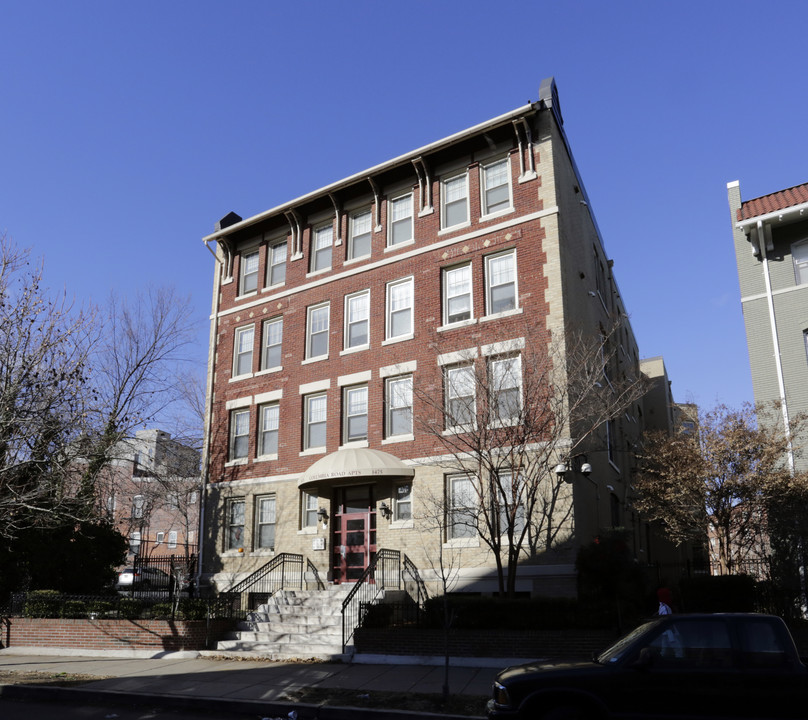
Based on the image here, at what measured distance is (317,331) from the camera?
78.8 ft

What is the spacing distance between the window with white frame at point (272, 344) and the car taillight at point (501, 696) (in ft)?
57.9

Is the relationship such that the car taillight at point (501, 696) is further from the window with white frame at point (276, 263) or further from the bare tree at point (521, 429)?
the window with white frame at point (276, 263)

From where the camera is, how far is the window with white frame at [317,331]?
2373 cm

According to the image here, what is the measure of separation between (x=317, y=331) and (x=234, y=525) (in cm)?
702

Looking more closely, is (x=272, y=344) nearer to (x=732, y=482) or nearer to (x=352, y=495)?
(x=352, y=495)

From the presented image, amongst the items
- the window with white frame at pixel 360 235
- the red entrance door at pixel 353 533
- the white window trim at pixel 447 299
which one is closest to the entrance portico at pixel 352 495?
the red entrance door at pixel 353 533

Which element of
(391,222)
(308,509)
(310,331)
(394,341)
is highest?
(391,222)

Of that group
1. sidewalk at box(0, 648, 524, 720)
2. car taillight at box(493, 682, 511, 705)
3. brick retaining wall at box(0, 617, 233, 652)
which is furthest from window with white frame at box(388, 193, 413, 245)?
car taillight at box(493, 682, 511, 705)

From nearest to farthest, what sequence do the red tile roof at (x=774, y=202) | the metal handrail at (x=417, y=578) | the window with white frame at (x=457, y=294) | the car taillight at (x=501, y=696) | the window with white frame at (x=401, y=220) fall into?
the car taillight at (x=501, y=696)
the metal handrail at (x=417, y=578)
the red tile roof at (x=774, y=202)
the window with white frame at (x=457, y=294)
the window with white frame at (x=401, y=220)

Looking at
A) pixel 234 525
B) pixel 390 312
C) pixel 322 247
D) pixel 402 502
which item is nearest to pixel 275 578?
pixel 234 525

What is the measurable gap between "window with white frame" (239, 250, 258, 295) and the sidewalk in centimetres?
1382

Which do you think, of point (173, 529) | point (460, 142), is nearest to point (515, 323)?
point (460, 142)

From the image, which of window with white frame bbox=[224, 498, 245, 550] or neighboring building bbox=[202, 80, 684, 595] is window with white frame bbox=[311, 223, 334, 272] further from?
window with white frame bbox=[224, 498, 245, 550]

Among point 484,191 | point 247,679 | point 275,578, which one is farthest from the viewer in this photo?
point 484,191
